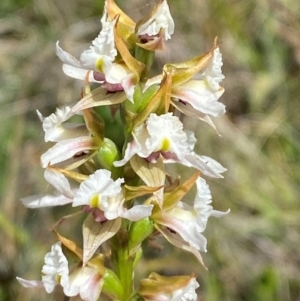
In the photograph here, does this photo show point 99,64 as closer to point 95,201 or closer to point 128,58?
point 128,58

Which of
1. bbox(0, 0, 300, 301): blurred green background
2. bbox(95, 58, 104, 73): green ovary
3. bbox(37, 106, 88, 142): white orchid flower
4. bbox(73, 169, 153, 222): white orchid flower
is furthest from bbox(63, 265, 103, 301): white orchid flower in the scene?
bbox(0, 0, 300, 301): blurred green background

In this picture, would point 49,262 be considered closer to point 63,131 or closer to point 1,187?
point 63,131

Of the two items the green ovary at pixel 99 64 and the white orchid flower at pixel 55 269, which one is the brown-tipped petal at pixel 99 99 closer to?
the green ovary at pixel 99 64

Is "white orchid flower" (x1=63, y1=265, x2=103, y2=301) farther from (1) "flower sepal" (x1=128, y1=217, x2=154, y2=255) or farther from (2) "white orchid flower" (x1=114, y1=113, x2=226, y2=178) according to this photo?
(2) "white orchid flower" (x1=114, y1=113, x2=226, y2=178)

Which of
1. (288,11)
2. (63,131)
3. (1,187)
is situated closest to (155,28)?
(63,131)

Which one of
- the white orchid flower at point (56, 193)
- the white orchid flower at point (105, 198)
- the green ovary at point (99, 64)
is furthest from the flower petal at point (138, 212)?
the green ovary at point (99, 64)

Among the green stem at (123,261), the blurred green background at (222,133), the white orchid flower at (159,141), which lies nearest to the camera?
the white orchid flower at (159,141)

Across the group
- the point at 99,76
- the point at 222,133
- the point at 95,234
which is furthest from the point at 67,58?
the point at 222,133
